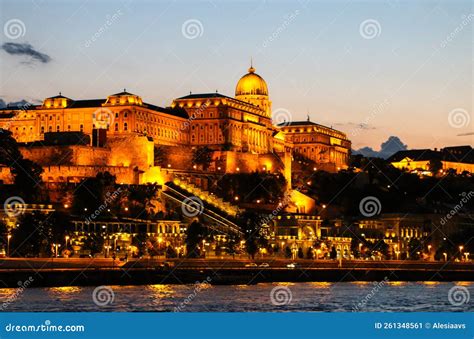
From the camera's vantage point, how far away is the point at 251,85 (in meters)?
134

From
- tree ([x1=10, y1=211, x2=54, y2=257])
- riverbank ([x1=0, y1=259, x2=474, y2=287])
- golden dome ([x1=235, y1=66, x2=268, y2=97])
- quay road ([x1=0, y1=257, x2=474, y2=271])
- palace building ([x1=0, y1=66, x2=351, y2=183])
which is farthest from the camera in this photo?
golden dome ([x1=235, y1=66, x2=268, y2=97])

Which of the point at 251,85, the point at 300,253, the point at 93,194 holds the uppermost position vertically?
the point at 251,85

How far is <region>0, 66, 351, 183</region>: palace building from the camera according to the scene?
9256cm

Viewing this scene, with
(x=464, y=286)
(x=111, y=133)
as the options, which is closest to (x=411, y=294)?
(x=464, y=286)

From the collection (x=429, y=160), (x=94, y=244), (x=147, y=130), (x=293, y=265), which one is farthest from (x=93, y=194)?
(x=429, y=160)

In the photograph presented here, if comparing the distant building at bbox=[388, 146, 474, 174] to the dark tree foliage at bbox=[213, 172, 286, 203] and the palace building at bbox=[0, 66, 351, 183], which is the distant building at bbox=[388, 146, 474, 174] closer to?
the palace building at bbox=[0, 66, 351, 183]

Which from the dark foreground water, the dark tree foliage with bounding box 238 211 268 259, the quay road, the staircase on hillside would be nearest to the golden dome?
the staircase on hillside

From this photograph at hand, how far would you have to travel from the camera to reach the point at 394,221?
312 ft

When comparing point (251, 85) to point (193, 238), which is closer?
point (193, 238)

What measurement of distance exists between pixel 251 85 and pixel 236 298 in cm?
8444

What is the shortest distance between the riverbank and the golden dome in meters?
56.2

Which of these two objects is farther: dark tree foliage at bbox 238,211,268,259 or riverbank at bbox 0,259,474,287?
dark tree foliage at bbox 238,211,268,259

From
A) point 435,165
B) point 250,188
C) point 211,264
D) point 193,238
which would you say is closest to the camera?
point 211,264

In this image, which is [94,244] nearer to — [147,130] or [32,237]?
[32,237]
